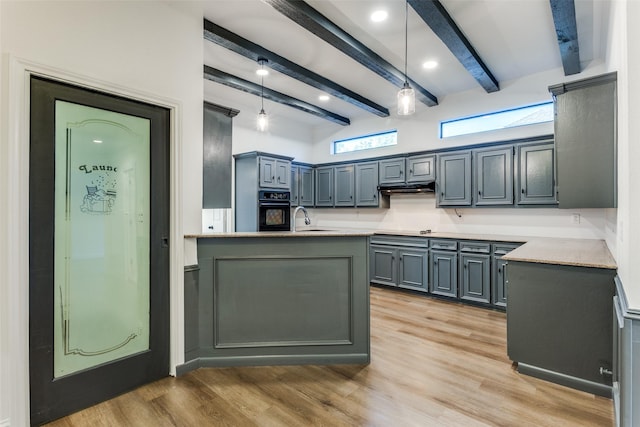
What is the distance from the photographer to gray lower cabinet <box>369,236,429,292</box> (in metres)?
4.66

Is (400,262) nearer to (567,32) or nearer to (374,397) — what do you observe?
(374,397)

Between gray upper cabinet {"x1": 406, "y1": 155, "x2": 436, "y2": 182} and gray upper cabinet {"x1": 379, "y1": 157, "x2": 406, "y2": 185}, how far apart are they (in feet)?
0.40

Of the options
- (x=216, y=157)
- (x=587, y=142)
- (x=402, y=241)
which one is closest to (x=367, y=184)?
(x=402, y=241)

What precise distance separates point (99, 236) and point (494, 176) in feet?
14.9

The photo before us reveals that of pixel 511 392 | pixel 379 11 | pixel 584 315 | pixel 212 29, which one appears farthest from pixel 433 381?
pixel 212 29

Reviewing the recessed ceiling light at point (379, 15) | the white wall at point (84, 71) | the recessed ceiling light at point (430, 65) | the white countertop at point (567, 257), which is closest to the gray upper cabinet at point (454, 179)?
the recessed ceiling light at point (430, 65)

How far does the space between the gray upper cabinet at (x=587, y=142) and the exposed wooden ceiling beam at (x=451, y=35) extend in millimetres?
1092

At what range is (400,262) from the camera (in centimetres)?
489

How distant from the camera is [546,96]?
407cm

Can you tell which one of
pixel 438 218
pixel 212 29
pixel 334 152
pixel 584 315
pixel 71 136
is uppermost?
pixel 212 29

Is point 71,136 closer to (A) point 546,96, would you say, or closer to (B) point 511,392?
(B) point 511,392

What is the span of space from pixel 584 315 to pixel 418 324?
160cm

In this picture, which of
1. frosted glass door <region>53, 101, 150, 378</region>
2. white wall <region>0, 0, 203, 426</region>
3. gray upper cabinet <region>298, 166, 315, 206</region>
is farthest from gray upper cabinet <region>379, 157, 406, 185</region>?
frosted glass door <region>53, 101, 150, 378</region>

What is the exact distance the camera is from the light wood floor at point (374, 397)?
1913mm
